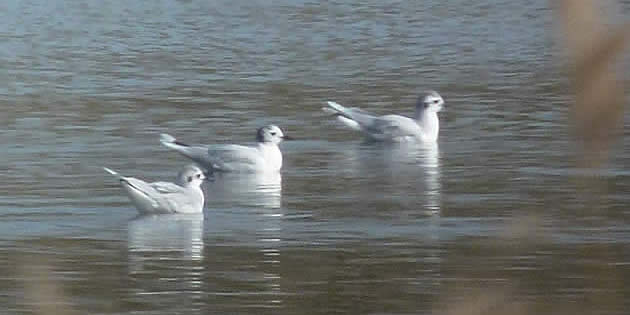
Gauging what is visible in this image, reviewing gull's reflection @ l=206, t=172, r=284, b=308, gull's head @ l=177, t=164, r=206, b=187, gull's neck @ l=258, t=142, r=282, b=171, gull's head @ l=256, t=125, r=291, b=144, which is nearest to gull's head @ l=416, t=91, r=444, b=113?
gull's head @ l=256, t=125, r=291, b=144

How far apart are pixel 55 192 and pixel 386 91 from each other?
33.0ft

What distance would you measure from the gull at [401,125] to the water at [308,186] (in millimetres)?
234

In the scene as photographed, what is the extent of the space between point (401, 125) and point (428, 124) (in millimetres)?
284

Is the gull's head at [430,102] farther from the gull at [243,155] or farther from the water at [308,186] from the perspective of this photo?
the gull at [243,155]

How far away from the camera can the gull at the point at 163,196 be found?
11.3 meters

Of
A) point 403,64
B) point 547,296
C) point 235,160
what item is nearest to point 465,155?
point 235,160

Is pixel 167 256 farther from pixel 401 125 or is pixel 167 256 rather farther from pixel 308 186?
pixel 401 125

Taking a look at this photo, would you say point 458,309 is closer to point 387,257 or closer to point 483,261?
point 483,261

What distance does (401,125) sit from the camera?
16719 millimetres

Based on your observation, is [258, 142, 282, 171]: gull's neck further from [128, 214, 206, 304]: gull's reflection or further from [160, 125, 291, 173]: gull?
[128, 214, 206, 304]: gull's reflection

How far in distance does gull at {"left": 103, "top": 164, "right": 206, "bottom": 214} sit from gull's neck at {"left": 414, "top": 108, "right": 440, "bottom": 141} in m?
5.15

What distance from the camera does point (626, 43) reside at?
1704 mm

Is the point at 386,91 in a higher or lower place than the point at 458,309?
higher

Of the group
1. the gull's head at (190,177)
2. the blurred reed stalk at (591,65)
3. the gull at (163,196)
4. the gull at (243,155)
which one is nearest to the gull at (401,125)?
the gull at (243,155)
